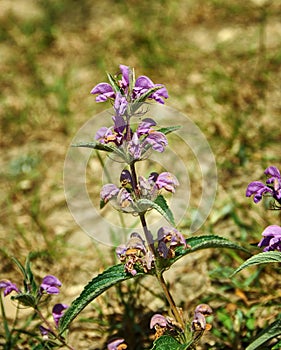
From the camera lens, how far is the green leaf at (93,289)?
1.64m

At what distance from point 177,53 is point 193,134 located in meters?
0.99

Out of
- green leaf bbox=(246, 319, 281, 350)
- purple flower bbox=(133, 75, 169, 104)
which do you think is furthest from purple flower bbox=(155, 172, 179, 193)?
green leaf bbox=(246, 319, 281, 350)

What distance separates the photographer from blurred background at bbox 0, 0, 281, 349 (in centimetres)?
242

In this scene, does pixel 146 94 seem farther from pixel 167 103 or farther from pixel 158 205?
pixel 167 103

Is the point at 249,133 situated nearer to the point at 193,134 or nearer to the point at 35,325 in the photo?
the point at 193,134

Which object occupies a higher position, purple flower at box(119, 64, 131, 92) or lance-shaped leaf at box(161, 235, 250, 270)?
purple flower at box(119, 64, 131, 92)

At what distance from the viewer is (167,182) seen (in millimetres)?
1734

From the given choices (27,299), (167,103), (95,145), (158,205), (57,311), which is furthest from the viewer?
(167,103)

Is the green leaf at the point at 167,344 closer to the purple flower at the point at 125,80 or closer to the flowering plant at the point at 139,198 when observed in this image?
the flowering plant at the point at 139,198

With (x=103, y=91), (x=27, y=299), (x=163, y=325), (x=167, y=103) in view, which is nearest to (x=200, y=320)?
(x=163, y=325)

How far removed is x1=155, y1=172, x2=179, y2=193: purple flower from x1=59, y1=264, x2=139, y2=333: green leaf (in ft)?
1.00

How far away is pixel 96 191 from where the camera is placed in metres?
3.23

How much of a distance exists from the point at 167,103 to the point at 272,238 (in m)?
2.13

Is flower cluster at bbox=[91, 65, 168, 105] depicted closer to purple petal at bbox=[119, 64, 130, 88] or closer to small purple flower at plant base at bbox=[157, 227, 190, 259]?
purple petal at bbox=[119, 64, 130, 88]
